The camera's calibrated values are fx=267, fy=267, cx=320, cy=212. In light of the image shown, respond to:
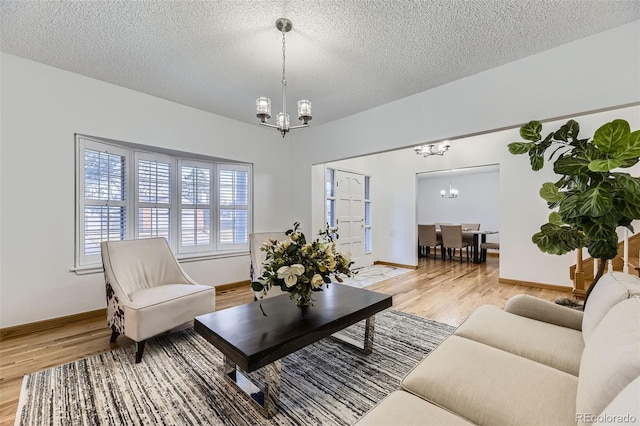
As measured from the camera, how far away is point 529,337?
5.10ft

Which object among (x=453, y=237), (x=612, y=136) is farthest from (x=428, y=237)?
(x=612, y=136)

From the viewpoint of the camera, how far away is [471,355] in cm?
135

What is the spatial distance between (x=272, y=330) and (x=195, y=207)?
294 cm

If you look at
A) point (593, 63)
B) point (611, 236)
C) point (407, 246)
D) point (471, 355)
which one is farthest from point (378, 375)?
point (407, 246)

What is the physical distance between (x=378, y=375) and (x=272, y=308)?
945mm

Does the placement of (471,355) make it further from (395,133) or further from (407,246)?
(407,246)

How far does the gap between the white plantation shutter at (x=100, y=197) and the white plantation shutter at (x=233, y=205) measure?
50.2 inches

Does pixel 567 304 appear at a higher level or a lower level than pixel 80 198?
lower

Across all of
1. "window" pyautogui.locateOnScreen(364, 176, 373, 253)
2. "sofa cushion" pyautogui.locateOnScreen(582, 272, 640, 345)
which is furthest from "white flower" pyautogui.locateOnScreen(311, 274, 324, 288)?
"window" pyautogui.locateOnScreen(364, 176, 373, 253)

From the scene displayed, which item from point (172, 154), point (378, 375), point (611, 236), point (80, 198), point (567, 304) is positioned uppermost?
point (172, 154)

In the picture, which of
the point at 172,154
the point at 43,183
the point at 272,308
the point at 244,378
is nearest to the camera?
the point at 244,378

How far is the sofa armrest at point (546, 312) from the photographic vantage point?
1.72 meters

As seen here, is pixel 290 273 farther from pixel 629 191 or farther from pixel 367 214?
pixel 367 214

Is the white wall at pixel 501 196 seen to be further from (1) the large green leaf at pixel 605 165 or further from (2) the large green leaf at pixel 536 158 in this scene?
(1) the large green leaf at pixel 605 165
